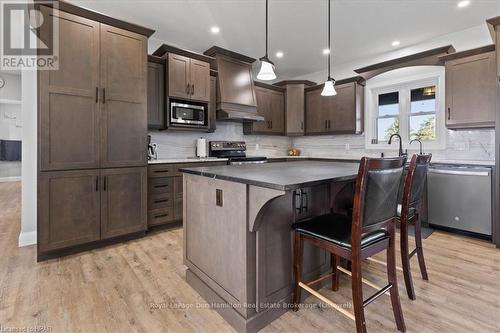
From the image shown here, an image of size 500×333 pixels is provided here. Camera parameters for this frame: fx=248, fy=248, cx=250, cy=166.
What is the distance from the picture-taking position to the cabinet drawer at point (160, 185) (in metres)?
3.26

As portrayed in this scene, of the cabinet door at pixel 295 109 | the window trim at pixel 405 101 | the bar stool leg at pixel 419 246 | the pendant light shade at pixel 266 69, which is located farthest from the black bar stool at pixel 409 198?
the cabinet door at pixel 295 109

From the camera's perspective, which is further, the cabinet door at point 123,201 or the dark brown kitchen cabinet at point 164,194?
the dark brown kitchen cabinet at point 164,194

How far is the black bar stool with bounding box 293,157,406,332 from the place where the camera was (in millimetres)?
1275

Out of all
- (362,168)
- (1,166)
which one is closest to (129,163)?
(362,168)

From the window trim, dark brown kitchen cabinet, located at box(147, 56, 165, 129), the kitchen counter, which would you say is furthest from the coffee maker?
the window trim

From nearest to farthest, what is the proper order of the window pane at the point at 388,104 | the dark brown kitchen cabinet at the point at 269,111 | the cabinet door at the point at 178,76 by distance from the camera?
the cabinet door at the point at 178,76
the window pane at the point at 388,104
the dark brown kitchen cabinet at the point at 269,111

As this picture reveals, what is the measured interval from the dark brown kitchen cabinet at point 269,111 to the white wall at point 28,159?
10.6 feet

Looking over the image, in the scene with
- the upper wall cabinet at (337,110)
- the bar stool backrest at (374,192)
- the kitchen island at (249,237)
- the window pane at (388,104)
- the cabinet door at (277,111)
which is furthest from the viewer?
the cabinet door at (277,111)

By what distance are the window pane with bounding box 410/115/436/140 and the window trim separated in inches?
2.6

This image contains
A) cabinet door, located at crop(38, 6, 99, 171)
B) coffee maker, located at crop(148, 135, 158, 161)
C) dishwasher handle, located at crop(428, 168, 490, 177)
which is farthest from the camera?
coffee maker, located at crop(148, 135, 158, 161)

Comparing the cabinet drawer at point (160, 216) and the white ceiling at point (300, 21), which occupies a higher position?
the white ceiling at point (300, 21)

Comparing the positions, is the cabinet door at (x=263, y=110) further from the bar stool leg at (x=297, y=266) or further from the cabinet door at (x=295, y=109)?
the bar stool leg at (x=297, y=266)

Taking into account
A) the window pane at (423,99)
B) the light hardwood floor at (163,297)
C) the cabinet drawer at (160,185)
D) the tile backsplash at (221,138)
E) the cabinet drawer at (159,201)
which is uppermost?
the window pane at (423,99)

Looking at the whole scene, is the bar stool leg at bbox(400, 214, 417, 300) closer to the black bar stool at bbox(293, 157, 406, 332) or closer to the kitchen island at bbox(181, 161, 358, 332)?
the black bar stool at bbox(293, 157, 406, 332)
